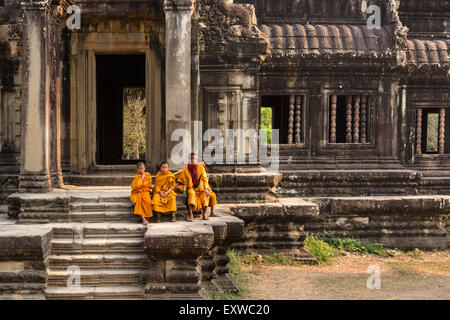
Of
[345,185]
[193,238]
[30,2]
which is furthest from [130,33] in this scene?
[345,185]

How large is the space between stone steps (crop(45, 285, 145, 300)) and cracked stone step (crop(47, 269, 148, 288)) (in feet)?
0.31

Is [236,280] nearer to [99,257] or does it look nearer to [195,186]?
[195,186]

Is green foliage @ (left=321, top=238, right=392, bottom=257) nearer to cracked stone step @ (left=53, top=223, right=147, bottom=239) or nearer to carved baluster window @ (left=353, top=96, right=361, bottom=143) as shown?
carved baluster window @ (left=353, top=96, right=361, bottom=143)

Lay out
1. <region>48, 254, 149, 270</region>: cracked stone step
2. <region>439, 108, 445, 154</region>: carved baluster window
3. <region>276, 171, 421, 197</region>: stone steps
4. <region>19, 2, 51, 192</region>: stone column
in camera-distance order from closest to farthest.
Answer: <region>48, 254, 149, 270</region>: cracked stone step, <region>19, 2, 51, 192</region>: stone column, <region>276, 171, 421, 197</region>: stone steps, <region>439, 108, 445, 154</region>: carved baluster window

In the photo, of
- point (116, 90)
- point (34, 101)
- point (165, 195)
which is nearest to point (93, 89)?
point (34, 101)

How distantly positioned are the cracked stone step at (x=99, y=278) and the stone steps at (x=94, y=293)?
0.31ft

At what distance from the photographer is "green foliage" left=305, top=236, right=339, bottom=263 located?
28.2 feet

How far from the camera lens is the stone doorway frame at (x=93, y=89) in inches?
330

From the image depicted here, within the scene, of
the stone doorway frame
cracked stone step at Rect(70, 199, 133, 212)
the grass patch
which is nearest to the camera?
the grass patch

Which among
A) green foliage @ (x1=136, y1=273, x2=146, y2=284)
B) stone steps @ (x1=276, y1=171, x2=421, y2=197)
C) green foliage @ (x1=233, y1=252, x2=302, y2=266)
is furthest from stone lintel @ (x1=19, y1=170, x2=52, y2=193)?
stone steps @ (x1=276, y1=171, x2=421, y2=197)

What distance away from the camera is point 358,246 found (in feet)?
31.2

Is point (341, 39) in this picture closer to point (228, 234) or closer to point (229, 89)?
point (229, 89)

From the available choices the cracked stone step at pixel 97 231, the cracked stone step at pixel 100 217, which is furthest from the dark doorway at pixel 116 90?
the cracked stone step at pixel 97 231

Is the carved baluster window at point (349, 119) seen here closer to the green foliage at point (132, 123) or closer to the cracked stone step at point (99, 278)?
the cracked stone step at point (99, 278)
